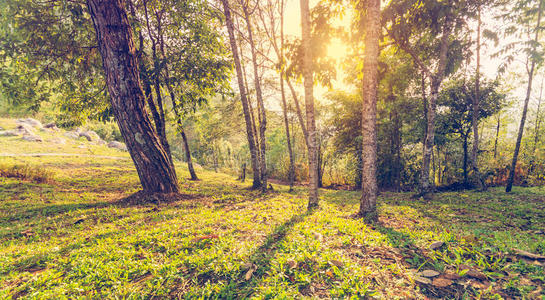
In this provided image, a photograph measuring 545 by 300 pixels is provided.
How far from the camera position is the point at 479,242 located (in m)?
3.45

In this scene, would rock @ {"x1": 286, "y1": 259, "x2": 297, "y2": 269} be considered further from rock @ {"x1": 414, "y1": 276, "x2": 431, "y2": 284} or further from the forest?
rock @ {"x1": 414, "y1": 276, "x2": 431, "y2": 284}

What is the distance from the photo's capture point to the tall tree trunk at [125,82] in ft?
18.2

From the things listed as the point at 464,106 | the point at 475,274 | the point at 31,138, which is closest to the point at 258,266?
the point at 475,274

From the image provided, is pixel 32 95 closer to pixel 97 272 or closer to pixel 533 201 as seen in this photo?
pixel 97 272

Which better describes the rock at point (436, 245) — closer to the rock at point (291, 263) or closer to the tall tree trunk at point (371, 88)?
the tall tree trunk at point (371, 88)

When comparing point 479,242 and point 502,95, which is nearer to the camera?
point 479,242

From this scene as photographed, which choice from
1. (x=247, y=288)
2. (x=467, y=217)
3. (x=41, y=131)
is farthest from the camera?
(x=41, y=131)

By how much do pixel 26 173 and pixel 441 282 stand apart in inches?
526

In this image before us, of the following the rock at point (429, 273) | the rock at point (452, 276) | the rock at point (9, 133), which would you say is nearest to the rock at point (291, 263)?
the rock at point (429, 273)

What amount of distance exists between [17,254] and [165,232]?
210cm

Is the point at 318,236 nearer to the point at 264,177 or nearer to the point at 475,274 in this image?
the point at 475,274

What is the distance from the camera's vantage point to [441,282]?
97.0 inches

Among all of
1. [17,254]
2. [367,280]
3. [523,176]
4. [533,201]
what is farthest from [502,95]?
[17,254]

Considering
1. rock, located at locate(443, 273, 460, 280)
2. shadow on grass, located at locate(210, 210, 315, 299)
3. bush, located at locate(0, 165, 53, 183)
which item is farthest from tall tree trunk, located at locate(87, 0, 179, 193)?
rock, located at locate(443, 273, 460, 280)
